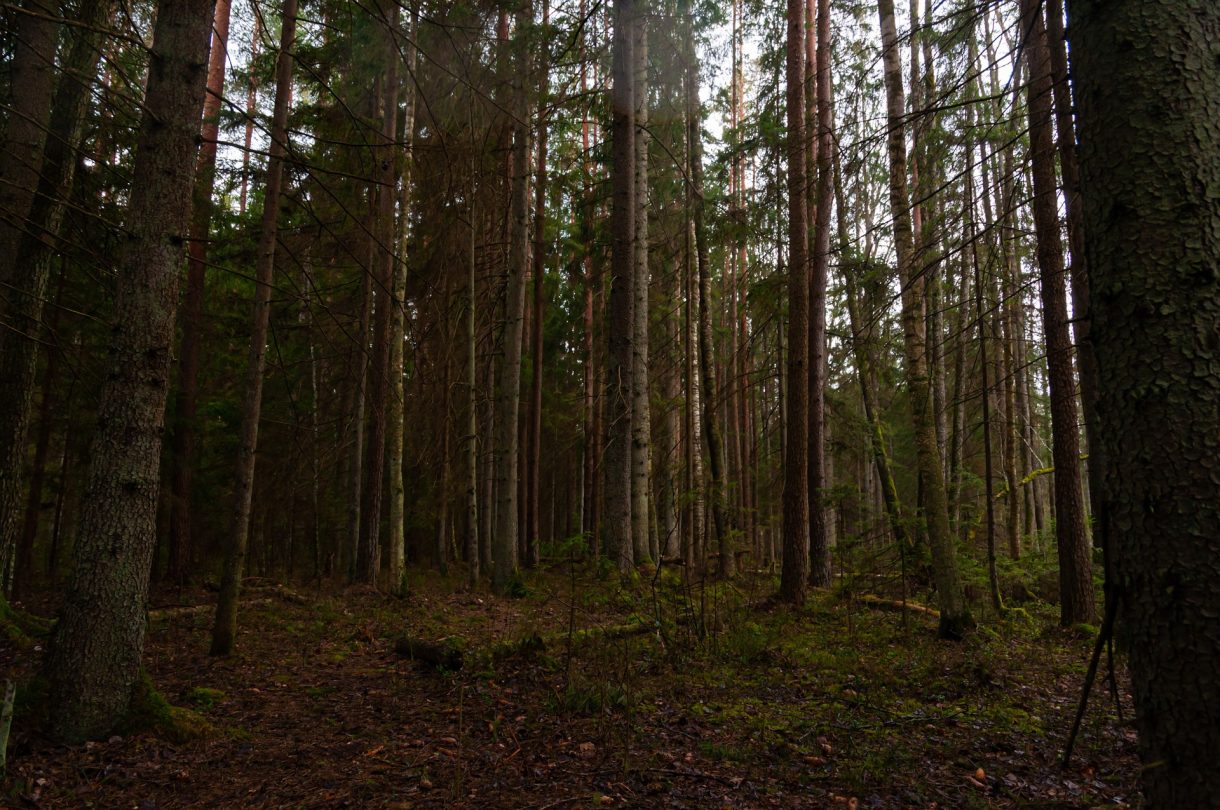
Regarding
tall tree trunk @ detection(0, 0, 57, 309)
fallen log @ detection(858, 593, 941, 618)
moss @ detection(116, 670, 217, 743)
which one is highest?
tall tree trunk @ detection(0, 0, 57, 309)

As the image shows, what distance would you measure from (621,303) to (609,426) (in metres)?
1.90

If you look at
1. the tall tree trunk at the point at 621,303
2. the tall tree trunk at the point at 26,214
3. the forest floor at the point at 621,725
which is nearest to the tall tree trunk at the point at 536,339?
the tall tree trunk at the point at 621,303

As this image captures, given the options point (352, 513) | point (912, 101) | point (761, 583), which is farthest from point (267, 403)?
point (912, 101)

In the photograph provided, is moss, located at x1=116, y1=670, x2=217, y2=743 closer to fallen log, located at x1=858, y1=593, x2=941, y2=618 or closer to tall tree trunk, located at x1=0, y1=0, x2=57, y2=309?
tall tree trunk, located at x1=0, y1=0, x2=57, y2=309

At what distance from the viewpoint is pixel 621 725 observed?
15.3 feet

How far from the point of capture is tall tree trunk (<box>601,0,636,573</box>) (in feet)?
32.7

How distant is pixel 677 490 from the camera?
13312mm

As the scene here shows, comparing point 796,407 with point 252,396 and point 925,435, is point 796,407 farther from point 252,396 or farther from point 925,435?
point 252,396

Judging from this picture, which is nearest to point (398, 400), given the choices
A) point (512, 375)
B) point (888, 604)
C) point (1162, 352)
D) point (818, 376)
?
point (512, 375)

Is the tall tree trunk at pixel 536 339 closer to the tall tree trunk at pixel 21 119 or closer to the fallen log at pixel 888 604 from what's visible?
the fallen log at pixel 888 604

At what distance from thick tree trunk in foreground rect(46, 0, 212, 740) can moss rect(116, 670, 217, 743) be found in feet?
0.31

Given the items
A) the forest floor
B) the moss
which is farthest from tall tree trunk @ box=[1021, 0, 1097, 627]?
the moss

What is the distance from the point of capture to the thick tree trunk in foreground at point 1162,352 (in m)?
1.87

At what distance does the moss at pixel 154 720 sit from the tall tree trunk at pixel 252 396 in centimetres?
224
